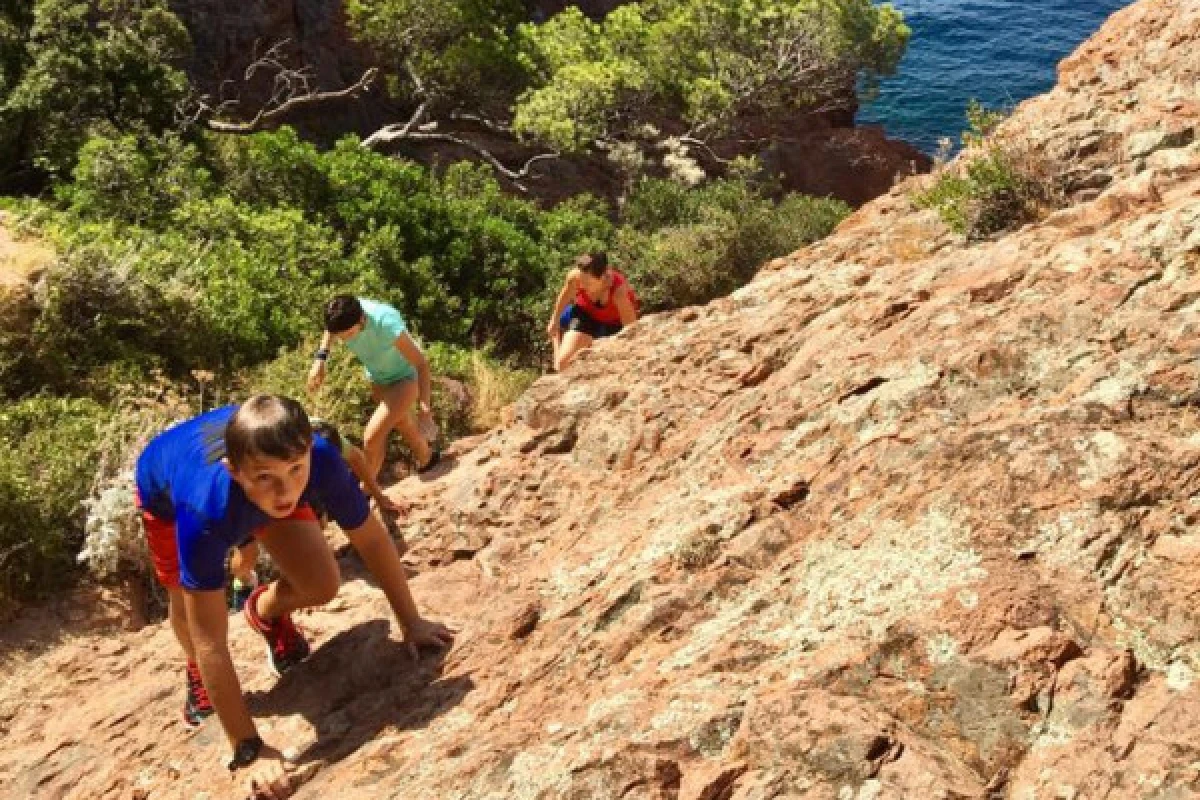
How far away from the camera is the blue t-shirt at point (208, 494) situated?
10.0 feet

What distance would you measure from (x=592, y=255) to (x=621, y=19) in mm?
11937

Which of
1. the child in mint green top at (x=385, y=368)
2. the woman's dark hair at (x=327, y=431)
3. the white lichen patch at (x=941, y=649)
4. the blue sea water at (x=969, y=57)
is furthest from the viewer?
the blue sea water at (x=969, y=57)

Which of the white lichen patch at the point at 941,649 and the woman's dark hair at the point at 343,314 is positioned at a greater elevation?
the woman's dark hair at the point at 343,314

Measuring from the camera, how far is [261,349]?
26.2 feet

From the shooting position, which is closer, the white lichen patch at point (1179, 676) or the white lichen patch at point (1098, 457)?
the white lichen patch at point (1179, 676)

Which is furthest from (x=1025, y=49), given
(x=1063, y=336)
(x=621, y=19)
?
(x=1063, y=336)

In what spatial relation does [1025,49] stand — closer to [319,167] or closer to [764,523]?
[319,167]

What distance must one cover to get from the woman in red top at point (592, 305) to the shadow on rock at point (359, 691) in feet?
9.86

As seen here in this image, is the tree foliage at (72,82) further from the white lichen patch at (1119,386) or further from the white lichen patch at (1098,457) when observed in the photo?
the white lichen patch at (1098,457)

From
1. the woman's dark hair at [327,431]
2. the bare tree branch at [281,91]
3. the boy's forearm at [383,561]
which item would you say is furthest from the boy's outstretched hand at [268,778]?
the bare tree branch at [281,91]

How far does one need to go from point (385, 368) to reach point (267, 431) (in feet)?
9.90

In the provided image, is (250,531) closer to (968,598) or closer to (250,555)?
(250,555)

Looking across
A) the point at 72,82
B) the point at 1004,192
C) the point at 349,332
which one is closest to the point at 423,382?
the point at 349,332

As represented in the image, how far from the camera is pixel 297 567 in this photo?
3.53 metres
